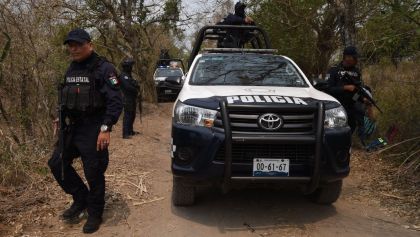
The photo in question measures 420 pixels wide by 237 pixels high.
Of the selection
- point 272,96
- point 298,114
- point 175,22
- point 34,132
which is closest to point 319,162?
point 298,114

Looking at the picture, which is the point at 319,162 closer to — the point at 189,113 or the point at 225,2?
the point at 189,113

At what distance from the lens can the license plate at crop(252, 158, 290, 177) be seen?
4.20 m

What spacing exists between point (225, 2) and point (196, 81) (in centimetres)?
643

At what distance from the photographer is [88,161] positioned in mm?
4355

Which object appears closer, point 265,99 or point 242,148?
point 242,148

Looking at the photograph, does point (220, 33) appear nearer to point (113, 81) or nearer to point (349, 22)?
point (349, 22)

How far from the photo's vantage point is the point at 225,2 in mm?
11312

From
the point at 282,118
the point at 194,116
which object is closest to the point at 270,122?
the point at 282,118

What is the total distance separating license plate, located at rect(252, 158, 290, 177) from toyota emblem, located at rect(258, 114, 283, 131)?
0.97ft

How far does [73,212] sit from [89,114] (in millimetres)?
1033

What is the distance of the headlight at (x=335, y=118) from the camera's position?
4.43 metres

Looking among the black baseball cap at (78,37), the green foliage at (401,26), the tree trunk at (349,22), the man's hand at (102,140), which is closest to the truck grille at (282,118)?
the man's hand at (102,140)

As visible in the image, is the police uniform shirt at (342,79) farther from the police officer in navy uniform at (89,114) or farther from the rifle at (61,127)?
the rifle at (61,127)

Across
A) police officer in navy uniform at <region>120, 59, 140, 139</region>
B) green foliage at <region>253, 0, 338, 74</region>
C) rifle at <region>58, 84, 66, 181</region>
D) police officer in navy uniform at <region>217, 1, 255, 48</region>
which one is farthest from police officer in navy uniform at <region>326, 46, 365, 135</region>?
green foliage at <region>253, 0, 338, 74</region>
